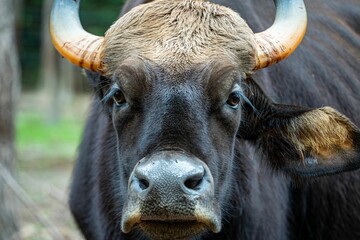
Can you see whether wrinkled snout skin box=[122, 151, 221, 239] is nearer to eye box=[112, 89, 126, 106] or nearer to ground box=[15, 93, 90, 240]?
eye box=[112, 89, 126, 106]

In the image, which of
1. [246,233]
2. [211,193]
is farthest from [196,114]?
[246,233]

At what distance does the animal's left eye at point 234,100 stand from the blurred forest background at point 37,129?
119 inches

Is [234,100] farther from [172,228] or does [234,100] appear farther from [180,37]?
[172,228]

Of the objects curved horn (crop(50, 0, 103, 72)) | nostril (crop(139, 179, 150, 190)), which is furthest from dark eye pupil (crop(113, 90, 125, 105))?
nostril (crop(139, 179, 150, 190))

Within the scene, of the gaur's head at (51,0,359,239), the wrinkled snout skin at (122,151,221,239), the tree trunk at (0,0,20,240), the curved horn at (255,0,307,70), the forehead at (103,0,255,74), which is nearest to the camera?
the wrinkled snout skin at (122,151,221,239)

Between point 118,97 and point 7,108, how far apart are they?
11.7 ft

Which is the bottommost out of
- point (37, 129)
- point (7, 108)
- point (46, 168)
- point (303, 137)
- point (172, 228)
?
point (37, 129)

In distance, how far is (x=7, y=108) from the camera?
9.30 m

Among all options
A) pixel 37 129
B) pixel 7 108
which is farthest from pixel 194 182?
pixel 37 129

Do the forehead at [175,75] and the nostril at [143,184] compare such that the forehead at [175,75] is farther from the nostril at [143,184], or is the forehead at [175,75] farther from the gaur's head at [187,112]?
the nostril at [143,184]

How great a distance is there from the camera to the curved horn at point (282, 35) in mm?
6195

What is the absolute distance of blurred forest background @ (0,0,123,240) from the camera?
30.5ft

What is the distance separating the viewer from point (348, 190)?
299 inches

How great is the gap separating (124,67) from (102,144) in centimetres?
135
